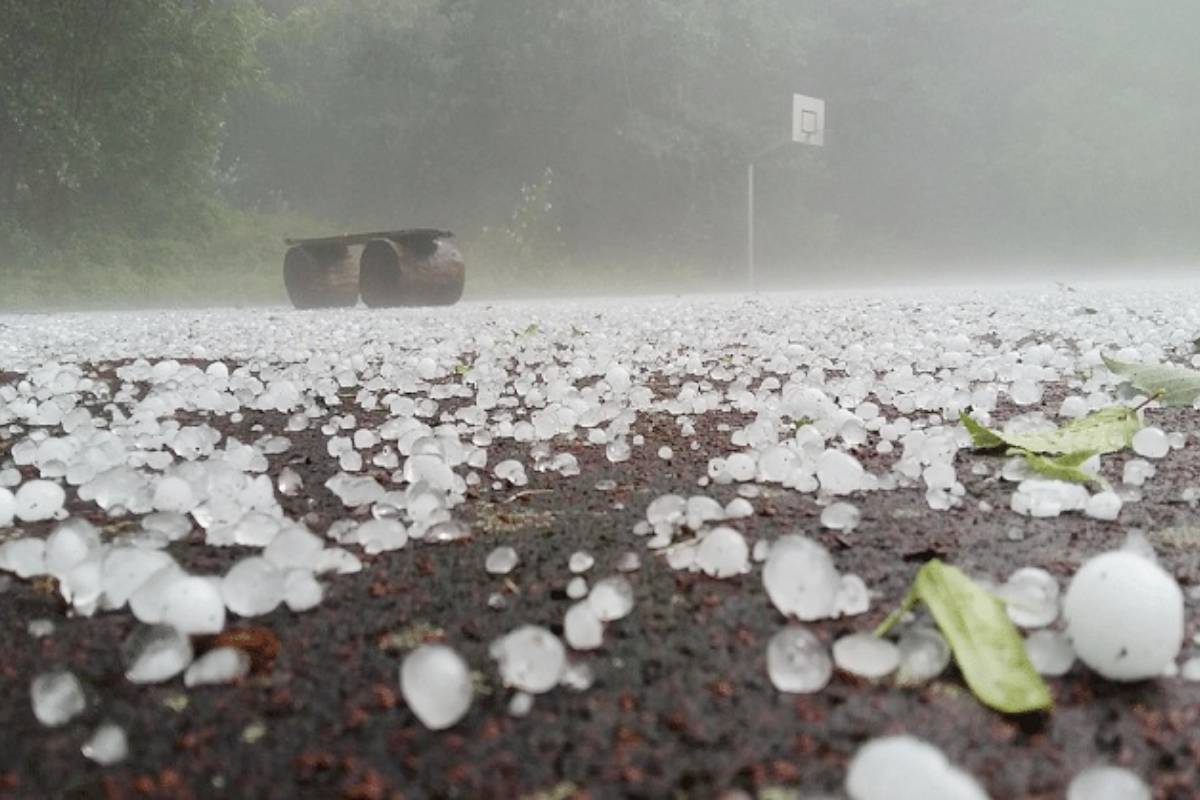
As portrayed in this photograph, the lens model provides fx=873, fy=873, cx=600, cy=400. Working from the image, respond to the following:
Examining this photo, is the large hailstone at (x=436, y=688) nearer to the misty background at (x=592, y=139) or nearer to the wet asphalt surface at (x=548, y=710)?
the wet asphalt surface at (x=548, y=710)

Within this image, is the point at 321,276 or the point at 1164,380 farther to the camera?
the point at 321,276

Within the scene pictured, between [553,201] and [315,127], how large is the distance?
554cm

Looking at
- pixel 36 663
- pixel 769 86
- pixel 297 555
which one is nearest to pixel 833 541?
pixel 297 555

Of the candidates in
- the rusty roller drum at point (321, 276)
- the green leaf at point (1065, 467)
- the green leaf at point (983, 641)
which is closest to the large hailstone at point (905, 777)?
the green leaf at point (983, 641)

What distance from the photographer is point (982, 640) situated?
2.33 ft

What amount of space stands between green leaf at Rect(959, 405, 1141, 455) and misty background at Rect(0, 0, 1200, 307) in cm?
1302

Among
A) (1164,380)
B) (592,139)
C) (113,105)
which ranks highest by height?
(592,139)

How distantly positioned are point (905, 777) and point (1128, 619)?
0.30 metres

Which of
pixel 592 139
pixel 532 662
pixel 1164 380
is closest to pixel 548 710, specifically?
pixel 532 662

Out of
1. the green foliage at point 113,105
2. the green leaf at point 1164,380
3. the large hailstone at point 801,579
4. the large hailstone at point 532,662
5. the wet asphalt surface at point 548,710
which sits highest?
the green foliage at point 113,105

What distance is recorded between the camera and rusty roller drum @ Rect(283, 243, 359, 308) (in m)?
8.88

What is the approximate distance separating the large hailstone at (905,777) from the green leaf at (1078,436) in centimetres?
102

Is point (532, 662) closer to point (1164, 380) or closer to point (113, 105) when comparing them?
point (1164, 380)

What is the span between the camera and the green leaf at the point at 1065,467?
1243 millimetres
